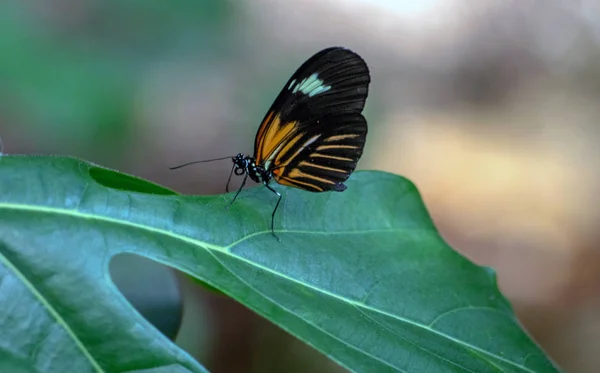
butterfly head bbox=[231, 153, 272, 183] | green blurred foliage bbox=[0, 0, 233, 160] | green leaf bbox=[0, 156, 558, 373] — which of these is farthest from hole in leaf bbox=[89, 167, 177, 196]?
green blurred foliage bbox=[0, 0, 233, 160]

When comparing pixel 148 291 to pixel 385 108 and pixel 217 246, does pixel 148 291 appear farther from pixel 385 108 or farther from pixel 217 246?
pixel 385 108

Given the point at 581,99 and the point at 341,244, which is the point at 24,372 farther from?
the point at 581,99

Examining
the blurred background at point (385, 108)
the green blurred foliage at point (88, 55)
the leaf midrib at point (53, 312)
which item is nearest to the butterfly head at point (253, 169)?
the leaf midrib at point (53, 312)

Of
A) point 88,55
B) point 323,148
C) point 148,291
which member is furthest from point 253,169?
A: point 88,55

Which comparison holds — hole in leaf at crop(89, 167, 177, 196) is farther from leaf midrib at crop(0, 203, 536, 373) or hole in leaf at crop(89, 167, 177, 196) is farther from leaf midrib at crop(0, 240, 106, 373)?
leaf midrib at crop(0, 240, 106, 373)

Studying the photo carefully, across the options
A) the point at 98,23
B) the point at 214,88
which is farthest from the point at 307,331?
the point at 214,88

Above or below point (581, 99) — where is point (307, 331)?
below

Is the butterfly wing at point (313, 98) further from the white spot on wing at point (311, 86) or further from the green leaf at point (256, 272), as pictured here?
the green leaf at point (256, 272)
